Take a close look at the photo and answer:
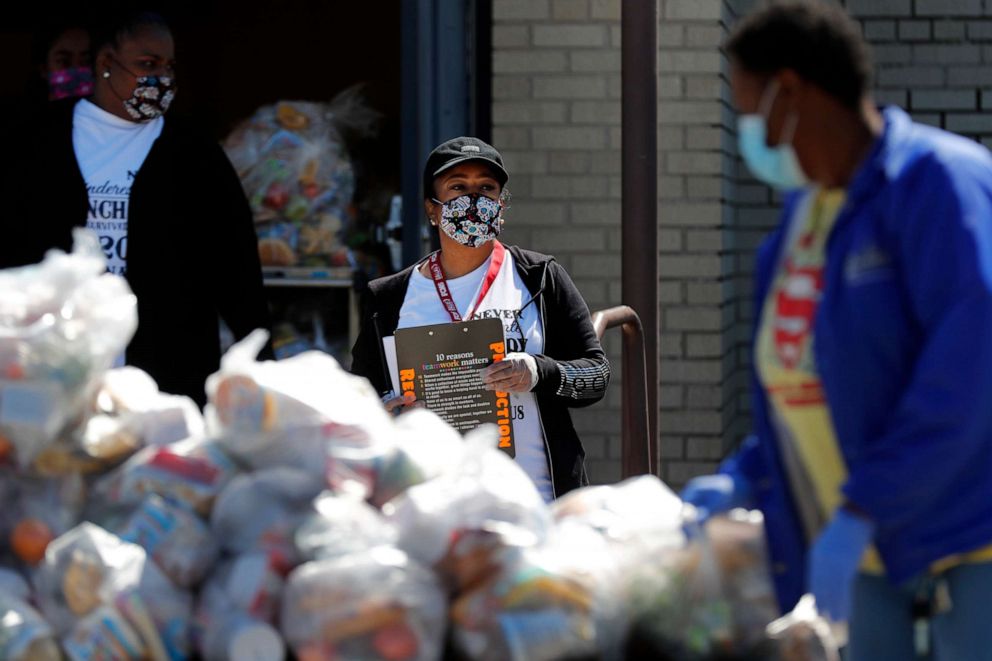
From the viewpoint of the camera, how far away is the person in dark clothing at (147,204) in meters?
4.47

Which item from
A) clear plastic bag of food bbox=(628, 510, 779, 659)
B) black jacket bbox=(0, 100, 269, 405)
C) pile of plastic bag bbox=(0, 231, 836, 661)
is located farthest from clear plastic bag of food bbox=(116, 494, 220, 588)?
black jacket bbox=(0, 100, 269, 405)

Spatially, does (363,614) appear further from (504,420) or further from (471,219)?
(471,219)

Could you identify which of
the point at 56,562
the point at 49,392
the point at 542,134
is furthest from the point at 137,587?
the point at 542,134

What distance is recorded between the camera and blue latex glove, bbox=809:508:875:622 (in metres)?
2.38

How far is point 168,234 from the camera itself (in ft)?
14.8

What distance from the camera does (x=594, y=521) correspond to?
8.86ft

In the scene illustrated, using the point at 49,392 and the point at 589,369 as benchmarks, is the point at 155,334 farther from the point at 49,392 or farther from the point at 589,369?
the point at 49,392

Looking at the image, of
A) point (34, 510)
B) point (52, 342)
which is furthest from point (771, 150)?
point (34, 510)

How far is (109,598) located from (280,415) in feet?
1.35

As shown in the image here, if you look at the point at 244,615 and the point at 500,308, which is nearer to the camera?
the point at 244,615

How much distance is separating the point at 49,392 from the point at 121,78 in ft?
7.34

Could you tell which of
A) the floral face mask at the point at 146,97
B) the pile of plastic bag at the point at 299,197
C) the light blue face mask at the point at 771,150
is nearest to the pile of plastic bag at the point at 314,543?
the light blue face mask at the point at 771,150

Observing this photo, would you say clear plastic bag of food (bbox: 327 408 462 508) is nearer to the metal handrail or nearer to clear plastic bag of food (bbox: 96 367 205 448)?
clear plastic bag of food (bbox: 96 367 205 448)

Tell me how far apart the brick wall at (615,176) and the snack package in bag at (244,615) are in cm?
436
